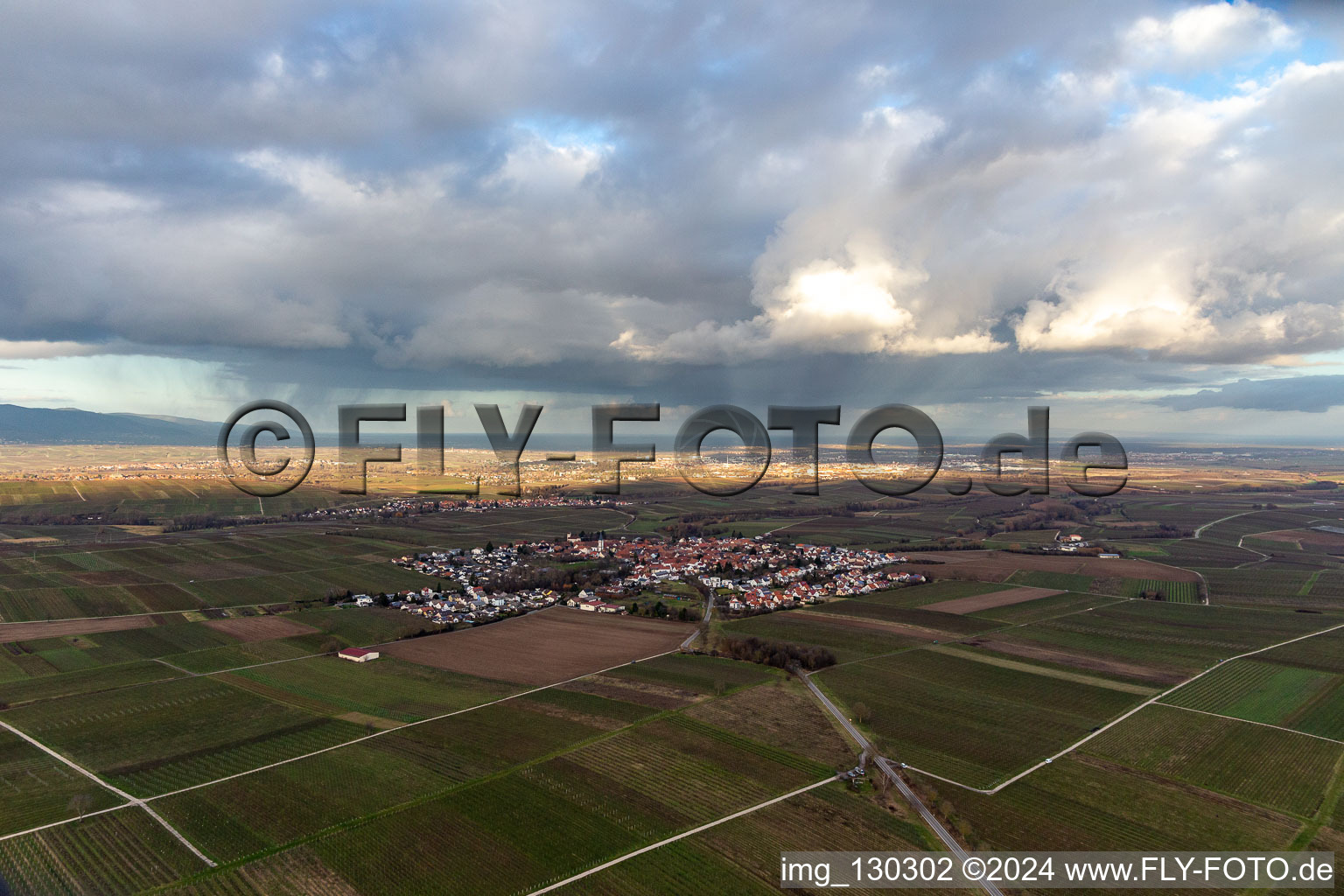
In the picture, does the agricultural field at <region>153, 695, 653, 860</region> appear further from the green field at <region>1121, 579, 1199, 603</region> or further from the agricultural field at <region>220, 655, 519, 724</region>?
the green field at <region>1121, 579, 1199, 603</region>

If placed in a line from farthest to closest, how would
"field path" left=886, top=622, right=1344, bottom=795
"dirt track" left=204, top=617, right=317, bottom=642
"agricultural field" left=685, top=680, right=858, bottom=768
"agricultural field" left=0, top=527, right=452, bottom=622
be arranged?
"agricultural field" left=0, top=527, right=452, bottom=622
"dirt track" left=204, top=617, right=317, bottom=642
"agricultural field" left=685, top=680, right=858, bottom=768
"field path" left=886, top=622, right=1344, bottom=795

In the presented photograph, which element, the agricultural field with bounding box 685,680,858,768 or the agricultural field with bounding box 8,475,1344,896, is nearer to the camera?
the agricultural field with bounding box 8,475,1344,896

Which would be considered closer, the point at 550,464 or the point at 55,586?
the point at 55,586

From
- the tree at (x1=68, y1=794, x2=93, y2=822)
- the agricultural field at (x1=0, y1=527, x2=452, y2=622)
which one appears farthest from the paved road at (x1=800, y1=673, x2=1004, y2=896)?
the agricultural field at (x1=0, y1=527, x2=452, y2=622)

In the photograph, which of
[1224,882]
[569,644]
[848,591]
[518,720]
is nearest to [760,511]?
[848,591]

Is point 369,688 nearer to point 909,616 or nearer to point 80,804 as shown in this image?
point 80,804

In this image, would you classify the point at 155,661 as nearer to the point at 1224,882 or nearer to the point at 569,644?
the point at 569,644
